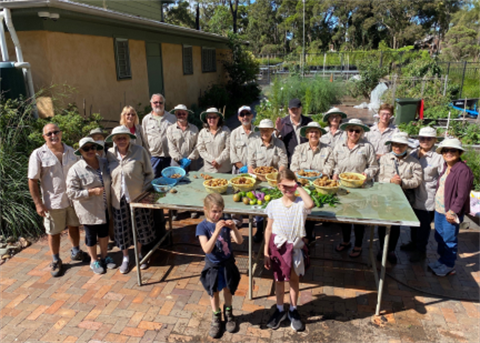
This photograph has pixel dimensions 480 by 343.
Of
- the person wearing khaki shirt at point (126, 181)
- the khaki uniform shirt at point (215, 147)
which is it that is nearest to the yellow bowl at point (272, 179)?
the khaki uniform shirt at point (215, 147)

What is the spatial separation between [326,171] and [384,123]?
4.48ft

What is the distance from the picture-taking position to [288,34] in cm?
5909

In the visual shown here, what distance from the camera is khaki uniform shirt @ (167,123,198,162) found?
5.84 meters

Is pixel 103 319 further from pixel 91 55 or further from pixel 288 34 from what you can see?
pixel 288 34

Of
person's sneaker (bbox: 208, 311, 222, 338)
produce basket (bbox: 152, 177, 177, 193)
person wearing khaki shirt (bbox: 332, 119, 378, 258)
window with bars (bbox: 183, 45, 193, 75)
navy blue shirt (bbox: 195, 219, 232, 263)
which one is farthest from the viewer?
window with bars (bbox: 183, 45, 193, 75)

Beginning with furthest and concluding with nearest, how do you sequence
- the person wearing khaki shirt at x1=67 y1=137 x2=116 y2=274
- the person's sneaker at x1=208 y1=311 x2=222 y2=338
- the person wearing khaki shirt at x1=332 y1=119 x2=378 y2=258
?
the person wearing khaki shirt at x1=332 y1=119 x2=378 y2=258
the person wearing khaki shirt at x1=67 y1=137 x2=116 y2=274
the person's sneaker at x1=208 y1=311 x2=222 y2=338

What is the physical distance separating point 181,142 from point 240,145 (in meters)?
1.09

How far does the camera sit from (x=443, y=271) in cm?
445

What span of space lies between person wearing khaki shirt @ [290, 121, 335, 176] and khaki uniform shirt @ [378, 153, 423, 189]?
719mm

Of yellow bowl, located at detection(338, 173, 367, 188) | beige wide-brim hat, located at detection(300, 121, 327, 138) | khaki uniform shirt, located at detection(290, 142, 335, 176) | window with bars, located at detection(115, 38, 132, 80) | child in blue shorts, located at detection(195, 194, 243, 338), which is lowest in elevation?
child in blue shorts, located at detection(195, 194, 243, 338)

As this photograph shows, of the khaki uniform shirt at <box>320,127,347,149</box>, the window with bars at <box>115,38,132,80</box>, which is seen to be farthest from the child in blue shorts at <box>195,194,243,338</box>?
the window with bars at <box>115,38,132,80</box>

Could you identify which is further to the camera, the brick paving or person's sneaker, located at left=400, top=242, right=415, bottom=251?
person's sneaker, located at left=400, top=242, right=415, bottom=251

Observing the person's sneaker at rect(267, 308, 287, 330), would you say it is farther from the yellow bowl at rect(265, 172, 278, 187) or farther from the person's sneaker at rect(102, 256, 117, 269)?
the person's sneaker at rect(102, 256, 117, 269)

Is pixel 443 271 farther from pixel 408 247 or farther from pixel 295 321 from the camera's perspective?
pixel 295 321
